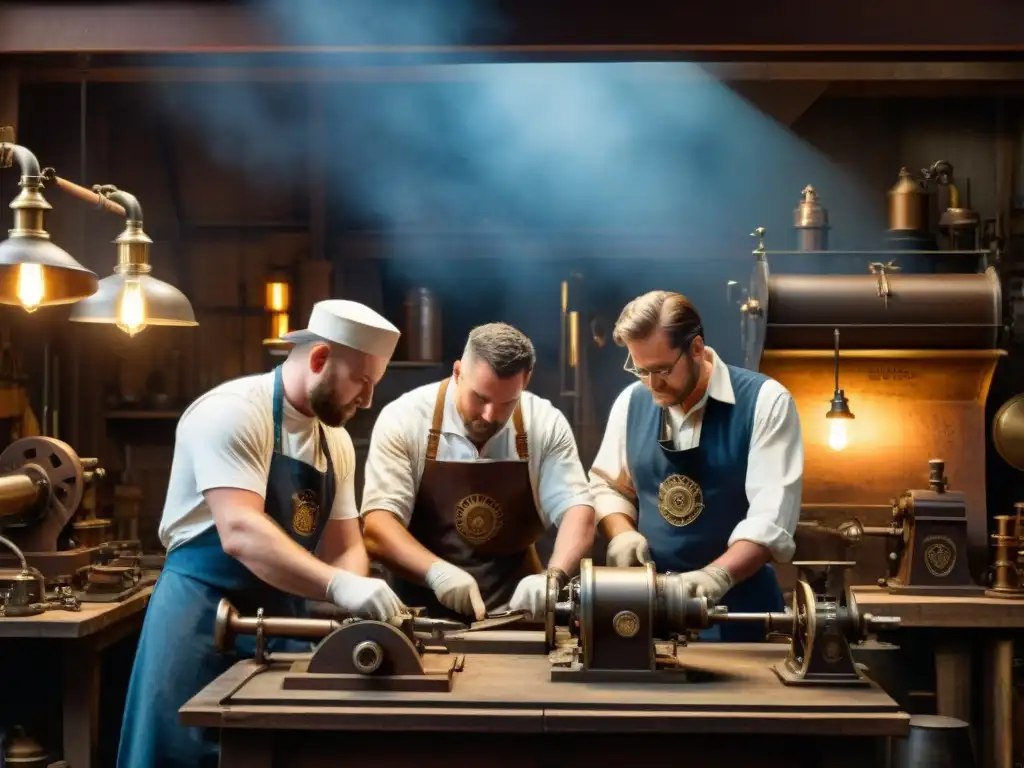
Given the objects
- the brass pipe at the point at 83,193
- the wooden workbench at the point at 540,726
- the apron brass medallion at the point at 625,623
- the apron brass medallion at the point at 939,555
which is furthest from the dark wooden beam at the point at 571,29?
the wooden workbench at the point at 540,726

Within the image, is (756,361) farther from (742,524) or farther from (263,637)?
(263,637)

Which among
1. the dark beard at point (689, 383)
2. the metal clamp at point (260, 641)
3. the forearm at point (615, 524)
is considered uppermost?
the dark beard at point (689, 383)

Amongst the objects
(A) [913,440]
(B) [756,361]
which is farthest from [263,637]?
(A) [913,440]

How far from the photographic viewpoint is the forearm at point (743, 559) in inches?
150

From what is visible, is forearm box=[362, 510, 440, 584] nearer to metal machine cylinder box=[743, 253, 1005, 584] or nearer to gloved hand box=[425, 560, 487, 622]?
gloved hand box=[425, 560, 487, 622]

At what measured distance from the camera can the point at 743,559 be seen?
3822mm

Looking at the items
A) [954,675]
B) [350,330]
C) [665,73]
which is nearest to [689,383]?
[350,330]

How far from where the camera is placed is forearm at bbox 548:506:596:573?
12.9 feet

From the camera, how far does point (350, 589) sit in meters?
3.22

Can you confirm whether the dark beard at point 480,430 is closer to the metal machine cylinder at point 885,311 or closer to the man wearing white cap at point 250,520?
the man wearing white cap at point 250,520

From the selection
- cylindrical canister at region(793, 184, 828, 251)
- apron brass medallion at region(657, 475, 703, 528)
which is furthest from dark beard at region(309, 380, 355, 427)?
cylindrical canister at region(793, 184, 828, 251)

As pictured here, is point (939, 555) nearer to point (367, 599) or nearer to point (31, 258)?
point (367, 599)

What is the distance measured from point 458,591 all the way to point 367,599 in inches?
22.8

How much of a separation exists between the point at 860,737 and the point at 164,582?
188cm
